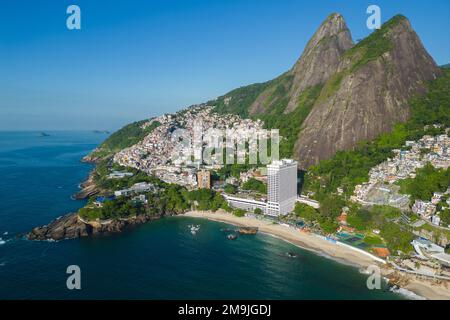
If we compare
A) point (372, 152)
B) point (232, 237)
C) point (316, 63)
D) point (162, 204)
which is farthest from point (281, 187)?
point (316, 63)

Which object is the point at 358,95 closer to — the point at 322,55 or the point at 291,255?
the point at 322,55

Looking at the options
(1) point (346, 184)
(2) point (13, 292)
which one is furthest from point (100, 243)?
(1) point (346, 184)

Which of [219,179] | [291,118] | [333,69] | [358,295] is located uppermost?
[333,69]

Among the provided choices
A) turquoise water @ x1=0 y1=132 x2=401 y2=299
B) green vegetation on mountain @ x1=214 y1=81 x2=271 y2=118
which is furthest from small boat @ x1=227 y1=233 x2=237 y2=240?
green vegetation on mountain @ x1=214 y1=81 x2=271 y2=118

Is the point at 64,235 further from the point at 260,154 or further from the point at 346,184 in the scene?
the point at 260,154

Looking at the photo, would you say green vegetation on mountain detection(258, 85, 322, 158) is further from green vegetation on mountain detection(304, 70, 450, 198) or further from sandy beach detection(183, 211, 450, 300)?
sandy beach detection(183, 211, 450, 300)

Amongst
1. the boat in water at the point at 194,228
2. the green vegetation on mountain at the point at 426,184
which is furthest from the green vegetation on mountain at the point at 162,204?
the green vegetation on mountain at the point at 426,184
